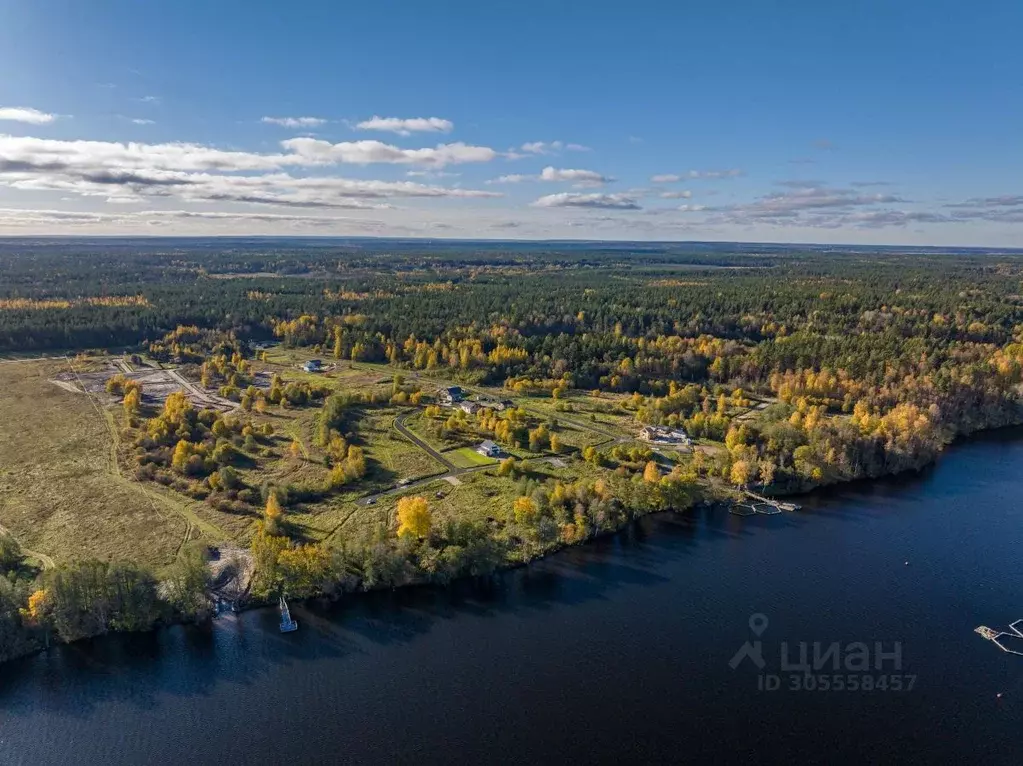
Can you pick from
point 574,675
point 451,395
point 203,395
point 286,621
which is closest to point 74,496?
point 286,621

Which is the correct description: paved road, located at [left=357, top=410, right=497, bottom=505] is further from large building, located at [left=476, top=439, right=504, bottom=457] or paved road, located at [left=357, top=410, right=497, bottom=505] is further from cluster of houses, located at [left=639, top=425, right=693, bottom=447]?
cluster of houses, located at [left=639, top=425, right=693, bottom=447]

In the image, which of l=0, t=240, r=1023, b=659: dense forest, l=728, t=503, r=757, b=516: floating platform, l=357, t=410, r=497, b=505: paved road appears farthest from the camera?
l=357, t=410, r=497, b=505: paved road

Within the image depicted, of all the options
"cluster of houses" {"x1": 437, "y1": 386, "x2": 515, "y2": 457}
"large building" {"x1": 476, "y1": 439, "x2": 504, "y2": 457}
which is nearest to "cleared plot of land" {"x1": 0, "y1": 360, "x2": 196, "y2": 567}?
"large building" {"x1": 476, "y1": 439, "x2": 504, "y2": 457}

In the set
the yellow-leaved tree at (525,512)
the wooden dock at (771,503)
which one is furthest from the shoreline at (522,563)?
the yellow-leaved tree at (525,512)

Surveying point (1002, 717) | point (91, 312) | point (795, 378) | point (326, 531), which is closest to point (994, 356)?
point (795, 378)


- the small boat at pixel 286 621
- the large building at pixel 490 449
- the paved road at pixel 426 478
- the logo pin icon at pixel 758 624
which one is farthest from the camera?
the large building at pixel 490 449

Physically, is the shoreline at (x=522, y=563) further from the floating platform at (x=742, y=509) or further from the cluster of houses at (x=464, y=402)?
the cluster of houses at (x=464, y=402)
